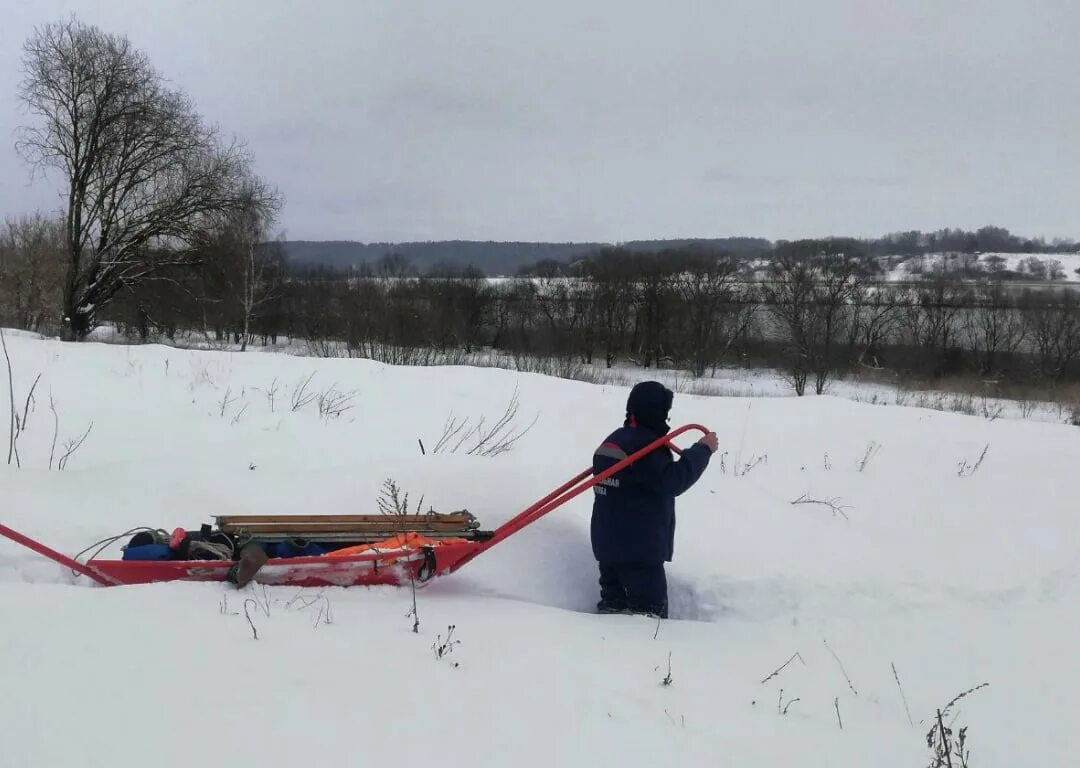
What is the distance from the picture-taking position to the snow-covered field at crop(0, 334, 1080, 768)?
228 centimetres

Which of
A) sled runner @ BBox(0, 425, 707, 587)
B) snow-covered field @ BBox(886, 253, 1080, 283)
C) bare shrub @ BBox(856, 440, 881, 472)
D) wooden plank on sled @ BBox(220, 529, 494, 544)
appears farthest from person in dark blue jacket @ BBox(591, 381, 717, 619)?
snow-covered field @ BBox(886, 253, 1080, 283)

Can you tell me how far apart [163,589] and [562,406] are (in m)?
8.08

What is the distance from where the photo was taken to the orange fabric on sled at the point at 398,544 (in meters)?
3.77

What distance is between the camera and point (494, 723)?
94.3 inches

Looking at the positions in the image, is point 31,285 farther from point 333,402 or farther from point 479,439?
point 479,439

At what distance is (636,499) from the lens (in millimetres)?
3965

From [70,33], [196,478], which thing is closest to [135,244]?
[70,33]

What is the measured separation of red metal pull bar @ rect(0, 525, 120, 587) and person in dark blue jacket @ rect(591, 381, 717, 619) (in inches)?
104

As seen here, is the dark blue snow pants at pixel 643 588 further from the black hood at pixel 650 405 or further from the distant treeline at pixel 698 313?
the distant treeline at pixel 698 313

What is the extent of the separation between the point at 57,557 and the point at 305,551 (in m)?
1.18

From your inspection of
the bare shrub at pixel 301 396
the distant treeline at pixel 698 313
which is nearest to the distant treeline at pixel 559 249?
the distant treeline at pixel 698 313

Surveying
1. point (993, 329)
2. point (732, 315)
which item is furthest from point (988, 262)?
point (732, 315)

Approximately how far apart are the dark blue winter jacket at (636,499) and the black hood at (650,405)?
0.09ft

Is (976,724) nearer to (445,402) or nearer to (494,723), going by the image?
(494,723)
